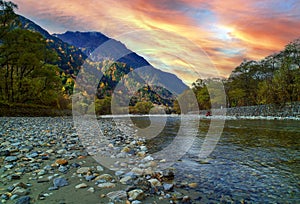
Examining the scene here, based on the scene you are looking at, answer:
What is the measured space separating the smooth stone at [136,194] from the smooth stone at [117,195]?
3.3 inches

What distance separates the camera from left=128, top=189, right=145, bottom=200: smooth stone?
294cm

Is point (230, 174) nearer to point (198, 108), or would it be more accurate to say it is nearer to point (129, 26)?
point (129, 26)

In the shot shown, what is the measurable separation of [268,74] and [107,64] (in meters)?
66.7

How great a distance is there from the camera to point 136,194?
2.98m

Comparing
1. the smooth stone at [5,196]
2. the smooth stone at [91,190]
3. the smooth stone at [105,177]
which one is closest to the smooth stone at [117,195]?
the smooth stone at [91,190]

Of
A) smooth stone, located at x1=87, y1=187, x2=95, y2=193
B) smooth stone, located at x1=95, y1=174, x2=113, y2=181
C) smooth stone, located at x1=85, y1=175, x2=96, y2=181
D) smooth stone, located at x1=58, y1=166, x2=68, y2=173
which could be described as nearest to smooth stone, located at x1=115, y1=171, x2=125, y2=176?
smooth stone, located at x1=95, y1=174, x2=113, y2=181

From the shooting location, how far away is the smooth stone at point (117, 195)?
2.93 metres

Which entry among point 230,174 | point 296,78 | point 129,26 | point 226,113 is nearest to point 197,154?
point 230,174

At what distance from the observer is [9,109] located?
23875 mm

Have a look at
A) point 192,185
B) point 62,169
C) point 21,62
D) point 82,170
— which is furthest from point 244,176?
point 21,62

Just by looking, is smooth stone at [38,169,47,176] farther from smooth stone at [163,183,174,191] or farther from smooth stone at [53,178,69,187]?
smooth stone at [163,183,174,191]

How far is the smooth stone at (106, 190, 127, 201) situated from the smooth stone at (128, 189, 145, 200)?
83 mm

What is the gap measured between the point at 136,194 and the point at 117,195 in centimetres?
27

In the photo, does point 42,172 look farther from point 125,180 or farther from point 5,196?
point 125,180
